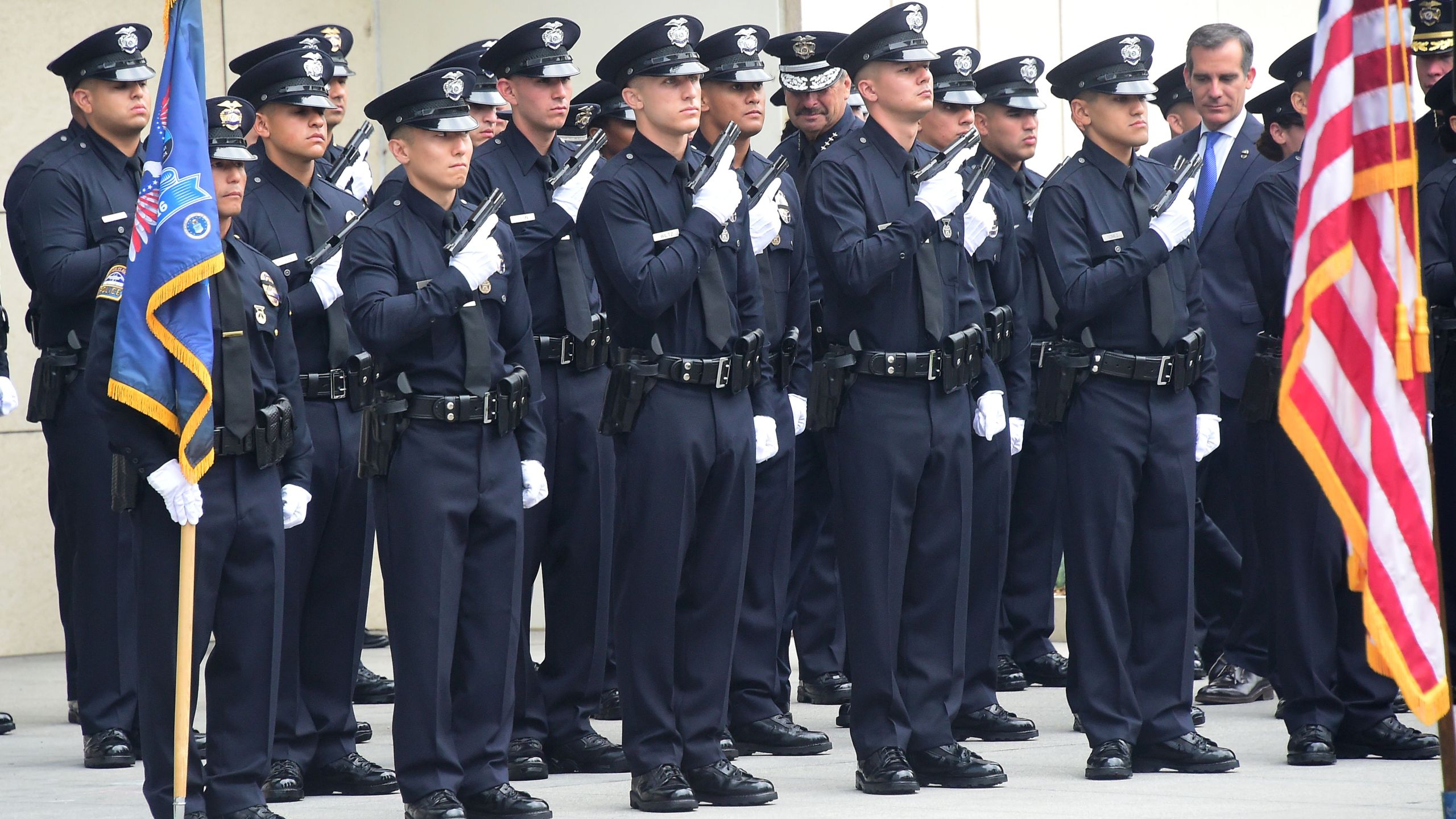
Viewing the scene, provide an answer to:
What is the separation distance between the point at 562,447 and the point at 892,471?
1249mm

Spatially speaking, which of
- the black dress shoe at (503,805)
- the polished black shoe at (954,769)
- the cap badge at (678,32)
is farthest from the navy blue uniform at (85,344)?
the polished black shoe at (954,769)

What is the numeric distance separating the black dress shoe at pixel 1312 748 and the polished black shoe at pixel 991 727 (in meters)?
0.99

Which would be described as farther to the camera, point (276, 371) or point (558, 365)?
point (558, 365)

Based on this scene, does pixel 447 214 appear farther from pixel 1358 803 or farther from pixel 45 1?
pixel 45 1

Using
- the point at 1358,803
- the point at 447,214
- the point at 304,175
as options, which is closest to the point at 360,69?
the point at 304,175

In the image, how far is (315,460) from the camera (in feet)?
22.3

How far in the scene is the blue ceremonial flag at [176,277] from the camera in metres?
5.62

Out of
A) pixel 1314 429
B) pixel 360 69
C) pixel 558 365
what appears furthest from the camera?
pixel 360 69

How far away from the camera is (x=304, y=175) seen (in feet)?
23.4

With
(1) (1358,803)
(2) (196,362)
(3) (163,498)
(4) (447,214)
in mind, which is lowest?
(1) (1358,803)

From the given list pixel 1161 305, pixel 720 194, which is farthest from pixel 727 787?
pixel 1161 305

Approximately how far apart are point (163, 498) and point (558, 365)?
70.9 inches

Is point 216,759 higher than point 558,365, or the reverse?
point 558,365

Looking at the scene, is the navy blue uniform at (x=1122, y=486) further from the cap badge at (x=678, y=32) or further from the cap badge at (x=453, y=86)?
the cap badge at (x=453, y=86)
